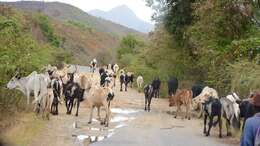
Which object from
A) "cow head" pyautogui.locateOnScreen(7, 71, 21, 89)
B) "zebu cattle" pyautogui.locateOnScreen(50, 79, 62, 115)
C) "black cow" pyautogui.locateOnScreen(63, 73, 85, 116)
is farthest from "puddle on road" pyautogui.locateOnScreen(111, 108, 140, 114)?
"cow head" pyautogui.locateOnScreen(7, 71, 21, 89)

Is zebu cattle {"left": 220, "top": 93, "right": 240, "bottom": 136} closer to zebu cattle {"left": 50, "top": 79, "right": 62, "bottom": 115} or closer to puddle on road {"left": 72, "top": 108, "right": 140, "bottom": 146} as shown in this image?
puddle on road {"left": 72, "top": 108, "right": 140, "bottom": 146}

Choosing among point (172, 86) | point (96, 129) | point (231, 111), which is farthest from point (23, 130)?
point (172, 86)

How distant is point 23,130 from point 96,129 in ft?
9.34

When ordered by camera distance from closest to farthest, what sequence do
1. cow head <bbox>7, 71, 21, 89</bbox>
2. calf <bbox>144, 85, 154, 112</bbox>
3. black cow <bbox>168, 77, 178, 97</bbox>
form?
cow head <bbox>7, 71, 21, 89</bbox>
calf <bbox>144, 85, 154, 112</bbox>
black cow <bbox>168, 77, 178, 97</bbox>

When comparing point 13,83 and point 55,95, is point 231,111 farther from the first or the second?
point 13,83

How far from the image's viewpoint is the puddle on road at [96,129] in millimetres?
15836

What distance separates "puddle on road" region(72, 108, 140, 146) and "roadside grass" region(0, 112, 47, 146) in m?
1.25

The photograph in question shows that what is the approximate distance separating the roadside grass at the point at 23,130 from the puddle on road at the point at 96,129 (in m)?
1.25

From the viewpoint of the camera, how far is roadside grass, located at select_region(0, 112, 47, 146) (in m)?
14.6

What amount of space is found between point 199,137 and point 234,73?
4.95m

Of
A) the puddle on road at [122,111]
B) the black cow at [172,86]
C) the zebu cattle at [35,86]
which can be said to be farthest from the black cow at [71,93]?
the black cow at [172,86]

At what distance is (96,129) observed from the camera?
18.0 metres

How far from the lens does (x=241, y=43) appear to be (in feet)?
77.8

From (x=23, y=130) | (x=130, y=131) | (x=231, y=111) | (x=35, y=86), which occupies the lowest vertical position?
(x=130, y=131)
